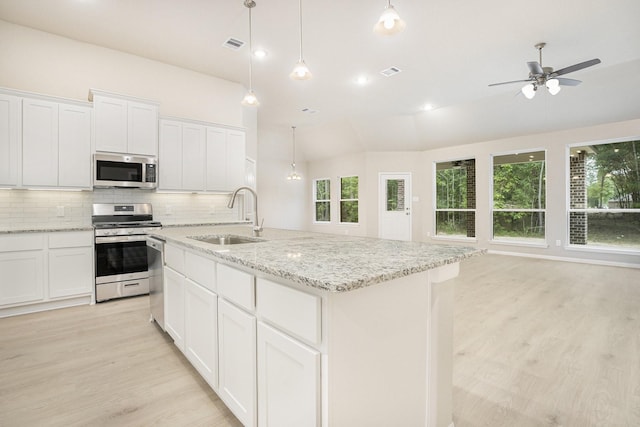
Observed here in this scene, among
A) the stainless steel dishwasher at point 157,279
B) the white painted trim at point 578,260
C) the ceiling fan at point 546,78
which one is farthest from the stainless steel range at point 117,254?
the white painted trim at point 578,260

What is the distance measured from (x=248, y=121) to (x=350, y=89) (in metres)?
1.93

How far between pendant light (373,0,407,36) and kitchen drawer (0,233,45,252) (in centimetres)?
392

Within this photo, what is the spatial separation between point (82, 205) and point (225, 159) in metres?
1.97

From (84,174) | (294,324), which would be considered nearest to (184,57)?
(84,174)

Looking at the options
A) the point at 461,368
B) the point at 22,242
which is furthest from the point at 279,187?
the point at 461,368

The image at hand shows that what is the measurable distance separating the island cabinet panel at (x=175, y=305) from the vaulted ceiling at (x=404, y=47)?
2.70 meters

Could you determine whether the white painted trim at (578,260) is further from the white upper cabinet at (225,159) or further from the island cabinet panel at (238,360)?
the island cabinet panel at (238,360)

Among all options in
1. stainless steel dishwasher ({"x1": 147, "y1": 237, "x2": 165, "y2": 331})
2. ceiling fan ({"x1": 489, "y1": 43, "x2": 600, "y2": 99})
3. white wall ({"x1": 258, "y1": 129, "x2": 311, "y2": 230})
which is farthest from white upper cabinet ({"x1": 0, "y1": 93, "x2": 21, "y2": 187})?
ceiling fan ({"x1": 489, "y1": 43, "x2": 600, "y2": 99})

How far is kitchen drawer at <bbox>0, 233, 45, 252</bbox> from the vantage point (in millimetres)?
3139

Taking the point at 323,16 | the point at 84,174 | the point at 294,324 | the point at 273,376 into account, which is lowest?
the point at 273,376

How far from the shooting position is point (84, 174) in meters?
3.71

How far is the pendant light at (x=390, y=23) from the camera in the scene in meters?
1.87

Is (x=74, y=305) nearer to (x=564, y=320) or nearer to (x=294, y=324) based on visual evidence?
(x=294, y=324)

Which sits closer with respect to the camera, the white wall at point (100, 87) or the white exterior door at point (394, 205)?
the white wall at point (100, 87)
